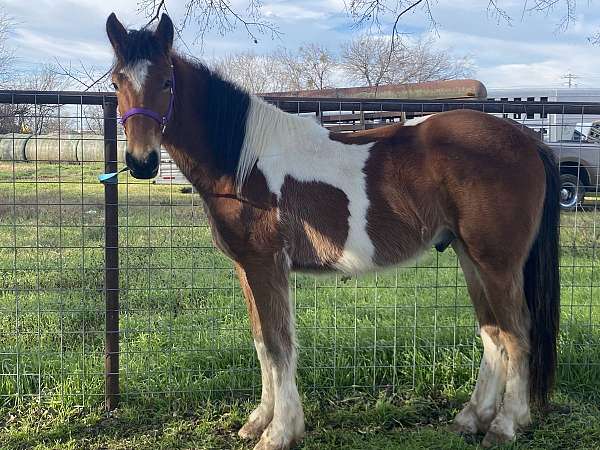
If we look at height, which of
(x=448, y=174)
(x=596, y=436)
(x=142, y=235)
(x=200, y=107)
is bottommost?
(x=596, y=436)

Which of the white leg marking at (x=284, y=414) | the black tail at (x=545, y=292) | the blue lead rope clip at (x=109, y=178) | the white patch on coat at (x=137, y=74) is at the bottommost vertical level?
the white leg marking at (x=284, y=414)

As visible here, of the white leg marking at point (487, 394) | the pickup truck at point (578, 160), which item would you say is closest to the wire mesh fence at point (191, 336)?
the pickup truck at point (578, 160)

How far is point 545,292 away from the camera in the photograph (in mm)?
3369

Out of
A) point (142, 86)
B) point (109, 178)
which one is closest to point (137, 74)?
point (142, 86)

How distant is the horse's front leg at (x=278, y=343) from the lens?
123 inches

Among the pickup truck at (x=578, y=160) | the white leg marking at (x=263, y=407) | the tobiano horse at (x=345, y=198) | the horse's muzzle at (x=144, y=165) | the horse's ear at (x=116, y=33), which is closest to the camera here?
the horse's muzzle at (x=144, y=165)

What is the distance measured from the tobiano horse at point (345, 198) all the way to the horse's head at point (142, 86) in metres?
0.09

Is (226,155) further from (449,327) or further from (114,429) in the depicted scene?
(449,327)

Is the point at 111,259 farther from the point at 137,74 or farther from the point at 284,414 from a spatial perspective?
the point at 284,414

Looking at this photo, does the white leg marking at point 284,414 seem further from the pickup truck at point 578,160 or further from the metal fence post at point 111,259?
the pickup truck at point 578,160

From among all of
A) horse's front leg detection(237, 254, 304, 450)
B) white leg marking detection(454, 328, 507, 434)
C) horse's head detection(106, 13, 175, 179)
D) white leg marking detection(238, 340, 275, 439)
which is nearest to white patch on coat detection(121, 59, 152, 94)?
horse's head detection(106, 13, 175, 179)

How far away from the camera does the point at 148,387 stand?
3.74 m

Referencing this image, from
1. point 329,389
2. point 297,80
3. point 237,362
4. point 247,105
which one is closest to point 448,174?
point 247,105

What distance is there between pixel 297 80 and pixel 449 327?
29.3 metres
